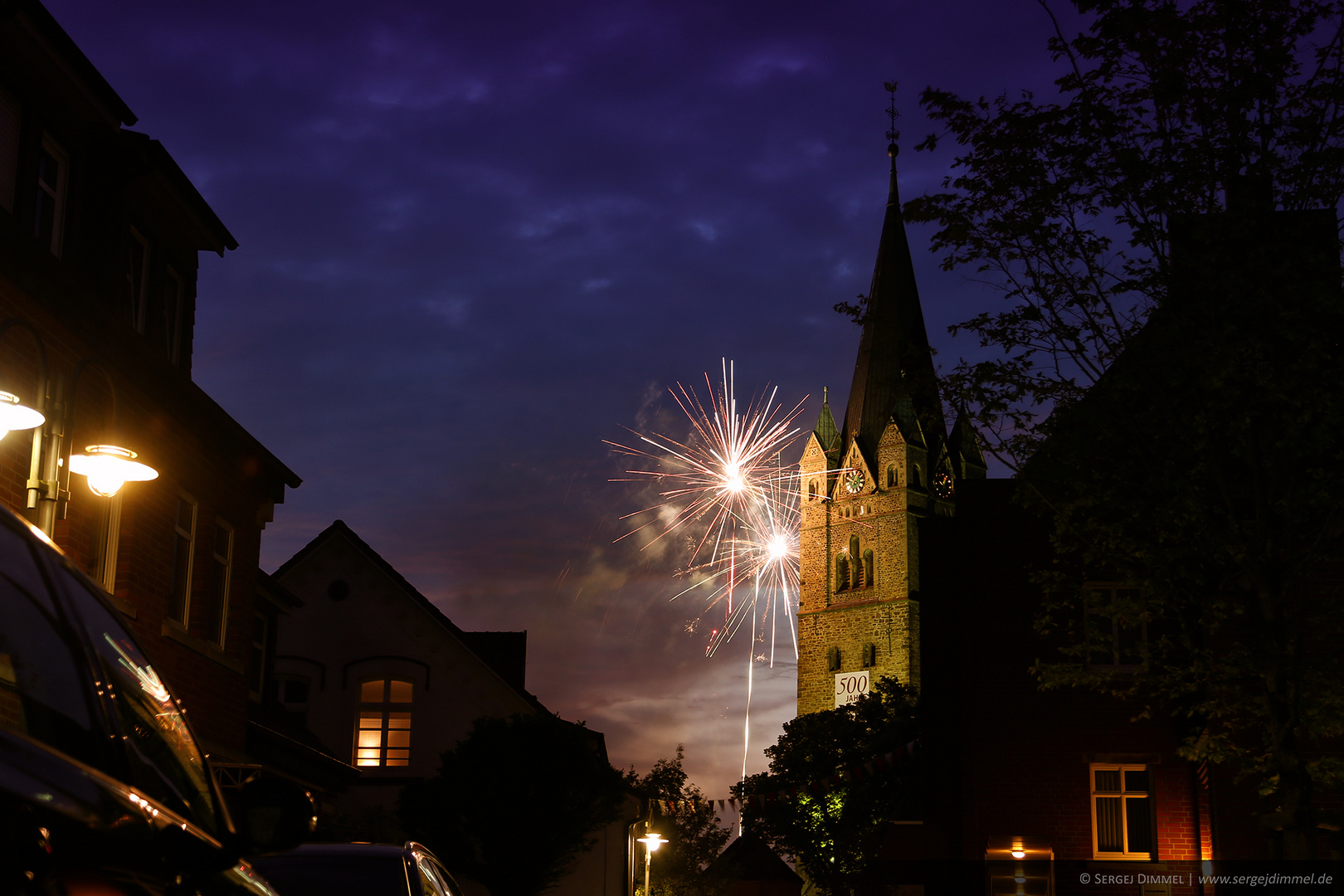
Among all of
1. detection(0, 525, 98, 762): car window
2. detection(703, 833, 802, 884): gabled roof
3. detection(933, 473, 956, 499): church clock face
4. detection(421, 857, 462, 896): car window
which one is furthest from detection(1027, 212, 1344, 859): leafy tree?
detection(933, 473, 956, 499): church clock face

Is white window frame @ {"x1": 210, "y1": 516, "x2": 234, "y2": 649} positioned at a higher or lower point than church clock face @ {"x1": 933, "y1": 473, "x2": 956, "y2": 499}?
lower

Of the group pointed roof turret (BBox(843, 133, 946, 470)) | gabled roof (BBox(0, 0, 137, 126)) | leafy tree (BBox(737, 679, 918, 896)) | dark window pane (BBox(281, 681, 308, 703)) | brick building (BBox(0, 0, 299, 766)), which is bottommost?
leafy tree (BBox(737, 679, 918, 896))

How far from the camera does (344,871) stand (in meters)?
7.13

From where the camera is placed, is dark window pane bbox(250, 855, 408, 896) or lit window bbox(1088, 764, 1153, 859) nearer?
dark window pane bbox(250, 855, 408, 896)

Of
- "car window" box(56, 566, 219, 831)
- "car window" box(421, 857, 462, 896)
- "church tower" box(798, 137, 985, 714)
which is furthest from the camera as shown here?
"church tower" box(798, 137, 985, 714)

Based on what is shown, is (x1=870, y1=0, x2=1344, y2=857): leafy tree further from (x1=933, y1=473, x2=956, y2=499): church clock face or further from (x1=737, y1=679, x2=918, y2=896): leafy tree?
(x1=933, y1=473, x2=956, y2=499): church clock face

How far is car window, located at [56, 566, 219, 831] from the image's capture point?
2348 millimetres

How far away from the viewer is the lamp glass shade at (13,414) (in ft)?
25.9

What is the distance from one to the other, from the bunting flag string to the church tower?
27.4 m

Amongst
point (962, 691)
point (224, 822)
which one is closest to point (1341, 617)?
point (962, 691)

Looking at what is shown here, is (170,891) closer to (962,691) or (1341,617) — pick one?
(1341,617)

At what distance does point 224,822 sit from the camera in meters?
2.91

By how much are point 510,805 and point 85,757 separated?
25088mm

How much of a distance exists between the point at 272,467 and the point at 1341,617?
16294mm
